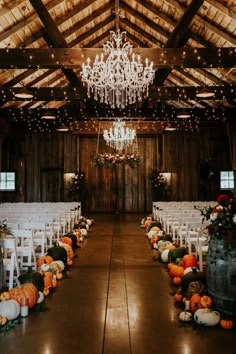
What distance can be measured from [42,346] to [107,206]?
15.7 metres

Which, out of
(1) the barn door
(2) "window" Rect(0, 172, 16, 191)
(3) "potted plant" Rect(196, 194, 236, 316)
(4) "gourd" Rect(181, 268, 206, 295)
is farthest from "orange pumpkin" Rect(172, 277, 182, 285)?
(2) "window" Rect(0, 172, 16, 191)

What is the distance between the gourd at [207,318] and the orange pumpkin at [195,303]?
0.64 ft

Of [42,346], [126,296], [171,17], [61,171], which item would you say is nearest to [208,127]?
[61,171]

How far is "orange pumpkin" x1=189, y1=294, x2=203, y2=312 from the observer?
166 inches

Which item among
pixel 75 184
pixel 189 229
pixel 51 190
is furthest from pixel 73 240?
pixel 51 190

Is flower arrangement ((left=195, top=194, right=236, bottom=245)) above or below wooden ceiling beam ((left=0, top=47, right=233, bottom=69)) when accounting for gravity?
below

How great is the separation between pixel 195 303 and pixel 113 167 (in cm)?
1524

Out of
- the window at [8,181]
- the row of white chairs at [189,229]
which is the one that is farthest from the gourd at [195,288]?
the window at [8,181]

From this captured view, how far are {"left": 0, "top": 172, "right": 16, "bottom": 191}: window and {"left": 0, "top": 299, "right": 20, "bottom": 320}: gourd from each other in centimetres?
1560

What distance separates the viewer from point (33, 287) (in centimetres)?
448

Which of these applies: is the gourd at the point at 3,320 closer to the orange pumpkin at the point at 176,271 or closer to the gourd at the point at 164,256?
the orange pumpkin at the point at 176,271

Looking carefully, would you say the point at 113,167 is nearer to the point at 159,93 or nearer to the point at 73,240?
the point at 159,93

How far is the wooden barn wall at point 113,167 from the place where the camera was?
19156 millimetres

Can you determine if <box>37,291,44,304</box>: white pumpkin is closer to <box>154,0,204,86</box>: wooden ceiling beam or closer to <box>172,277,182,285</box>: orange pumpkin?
<box>172,277,182,285</box>: orange pumpkin
